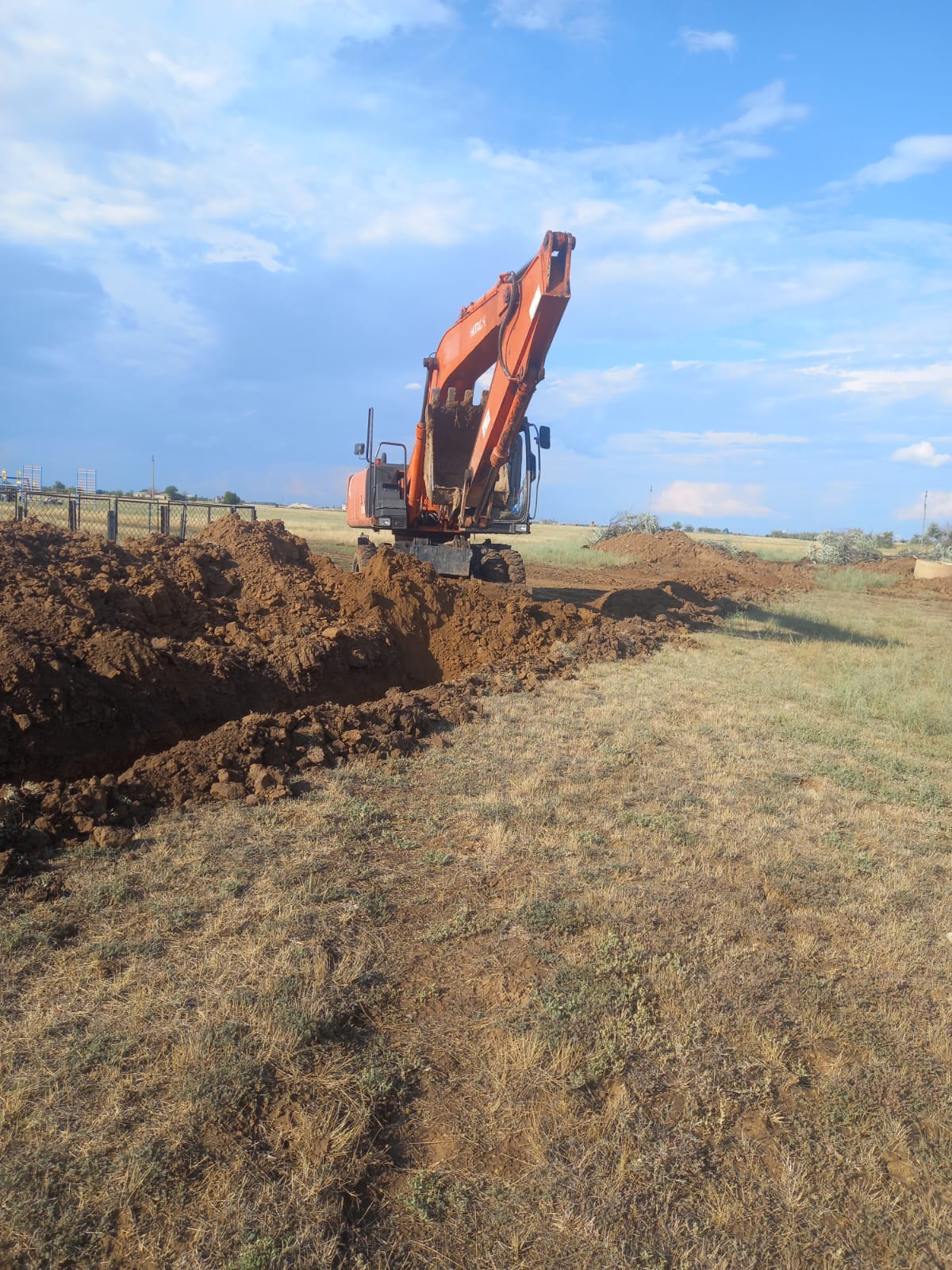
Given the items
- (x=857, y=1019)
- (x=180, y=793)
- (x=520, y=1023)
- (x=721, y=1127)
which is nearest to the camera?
(x=721, y=1127)

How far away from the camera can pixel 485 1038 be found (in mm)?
3277

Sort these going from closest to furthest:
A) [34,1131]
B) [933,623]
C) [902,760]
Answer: [34,1131] < [902,760] < [933,623]

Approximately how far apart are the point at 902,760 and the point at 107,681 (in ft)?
22.7

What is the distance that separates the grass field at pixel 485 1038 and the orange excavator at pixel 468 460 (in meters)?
6.94

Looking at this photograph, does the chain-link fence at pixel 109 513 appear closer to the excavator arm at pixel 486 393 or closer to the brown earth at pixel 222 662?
the excavator arm at pixel 486 393

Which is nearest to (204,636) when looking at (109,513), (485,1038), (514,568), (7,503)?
(485,1038)

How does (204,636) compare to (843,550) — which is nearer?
(204,636)

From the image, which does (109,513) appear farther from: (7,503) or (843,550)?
(843,550)

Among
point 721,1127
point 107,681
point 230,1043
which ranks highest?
point 107,681

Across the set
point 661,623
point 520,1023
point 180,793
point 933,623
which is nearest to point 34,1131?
point 520,1023

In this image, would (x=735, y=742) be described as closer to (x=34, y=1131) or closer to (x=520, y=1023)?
(x=520, y=1023)

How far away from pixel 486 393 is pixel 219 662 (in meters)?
6.93

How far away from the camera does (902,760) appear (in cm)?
763

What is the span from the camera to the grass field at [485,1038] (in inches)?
97.7
